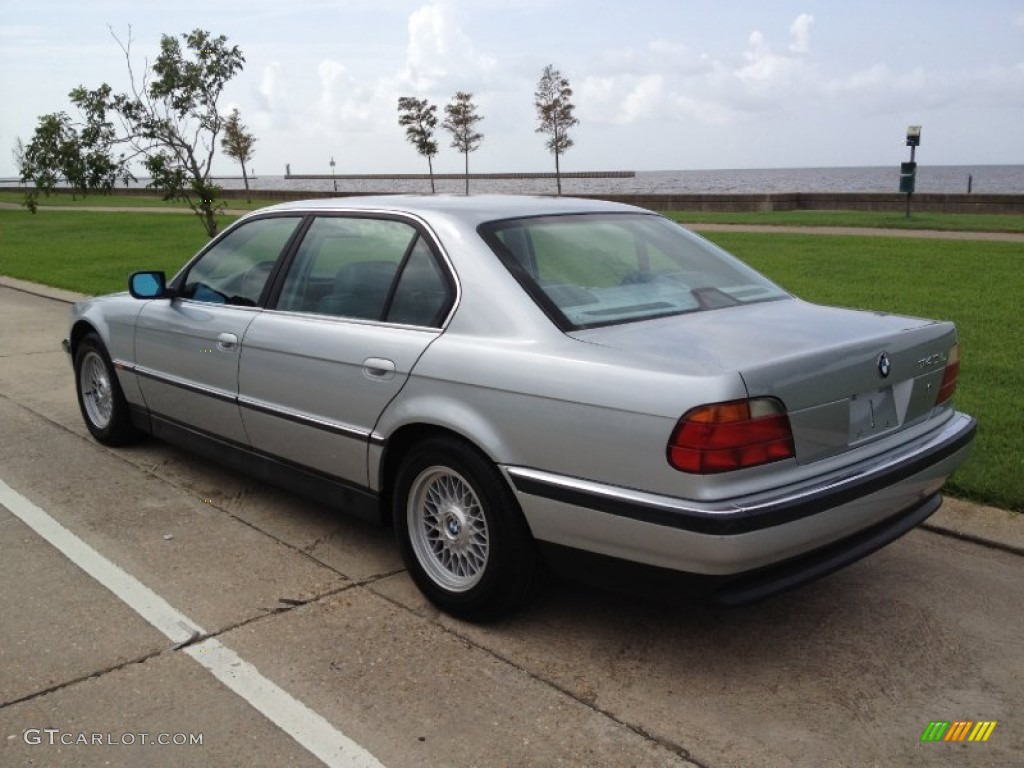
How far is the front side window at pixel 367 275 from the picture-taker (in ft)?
13.1

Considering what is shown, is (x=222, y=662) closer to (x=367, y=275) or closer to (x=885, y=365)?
(x=367, y=275)

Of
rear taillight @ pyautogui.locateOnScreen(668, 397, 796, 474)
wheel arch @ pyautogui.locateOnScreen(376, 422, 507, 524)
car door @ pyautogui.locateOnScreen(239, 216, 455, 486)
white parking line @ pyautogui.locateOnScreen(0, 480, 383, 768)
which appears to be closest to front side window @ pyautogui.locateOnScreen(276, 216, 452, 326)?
car door @ pyautogui.locateOnScreen(239, 216, 455, 486)

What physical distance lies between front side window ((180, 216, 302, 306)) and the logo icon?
130 inches

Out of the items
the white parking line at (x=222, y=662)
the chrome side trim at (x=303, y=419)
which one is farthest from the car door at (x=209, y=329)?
the white parking line at (x=222, y=662)

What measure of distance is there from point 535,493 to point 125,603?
68.9 inches

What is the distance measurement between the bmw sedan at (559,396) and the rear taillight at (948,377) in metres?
0.02

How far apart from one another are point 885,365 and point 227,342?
290cm

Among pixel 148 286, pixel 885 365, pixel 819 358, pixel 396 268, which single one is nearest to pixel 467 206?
pixel 396 268

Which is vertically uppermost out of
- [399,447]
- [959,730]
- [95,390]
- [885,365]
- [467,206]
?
[467,206]

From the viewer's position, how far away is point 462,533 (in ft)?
12.3

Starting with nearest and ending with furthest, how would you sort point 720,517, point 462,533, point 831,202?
point 720,517, point 462,533, point 831,202

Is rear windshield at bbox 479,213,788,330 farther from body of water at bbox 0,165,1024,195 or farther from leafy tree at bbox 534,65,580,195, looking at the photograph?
leafy tree at bbox 534,65,580,195

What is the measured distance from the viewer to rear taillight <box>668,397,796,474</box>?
3006 millimetres

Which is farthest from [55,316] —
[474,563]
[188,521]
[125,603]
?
[474,563]
